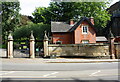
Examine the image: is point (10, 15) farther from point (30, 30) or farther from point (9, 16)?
point (30, 30)

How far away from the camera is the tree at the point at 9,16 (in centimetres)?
4297

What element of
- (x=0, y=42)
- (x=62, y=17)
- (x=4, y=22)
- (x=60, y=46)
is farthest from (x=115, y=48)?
(x=0, y=42)

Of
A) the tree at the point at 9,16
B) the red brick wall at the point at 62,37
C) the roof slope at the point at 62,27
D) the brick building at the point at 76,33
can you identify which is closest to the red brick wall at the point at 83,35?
the brick building at the point at 76,33

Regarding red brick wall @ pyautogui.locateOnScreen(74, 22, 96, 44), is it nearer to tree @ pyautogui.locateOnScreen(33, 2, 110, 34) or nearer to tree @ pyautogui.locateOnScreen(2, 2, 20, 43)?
tree @ pyautogui.locateOnScreen(33, 2, 110, 34)

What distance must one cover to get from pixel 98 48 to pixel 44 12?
31768mm

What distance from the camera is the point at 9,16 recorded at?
43.6 metres

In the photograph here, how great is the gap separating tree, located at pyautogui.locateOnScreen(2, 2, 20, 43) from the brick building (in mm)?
13830

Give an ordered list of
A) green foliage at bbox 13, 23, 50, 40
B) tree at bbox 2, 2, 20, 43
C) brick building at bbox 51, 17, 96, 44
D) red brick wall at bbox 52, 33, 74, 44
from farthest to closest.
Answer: tree at bbox 2, 2, 20, 43 < green foliage at bbox 13, 23, 50, 40 < red brick wall at bbox 52, 33, 74, 44 < brick building at bbox 51, 17, 96, 44

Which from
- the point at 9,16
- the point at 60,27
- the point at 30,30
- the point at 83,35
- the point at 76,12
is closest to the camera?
the point at 83,35

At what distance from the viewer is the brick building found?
3391 centimetres

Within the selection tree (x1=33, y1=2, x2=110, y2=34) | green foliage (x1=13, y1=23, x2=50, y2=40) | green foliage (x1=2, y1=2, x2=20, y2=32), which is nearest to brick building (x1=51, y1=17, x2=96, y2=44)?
tree (x1=33, y1=2, x2=110, y2=34)

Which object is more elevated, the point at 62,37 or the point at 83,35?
the point at 83,35

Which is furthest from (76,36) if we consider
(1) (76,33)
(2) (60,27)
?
(2) (60,27)

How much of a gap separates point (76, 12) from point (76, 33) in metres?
8.94
